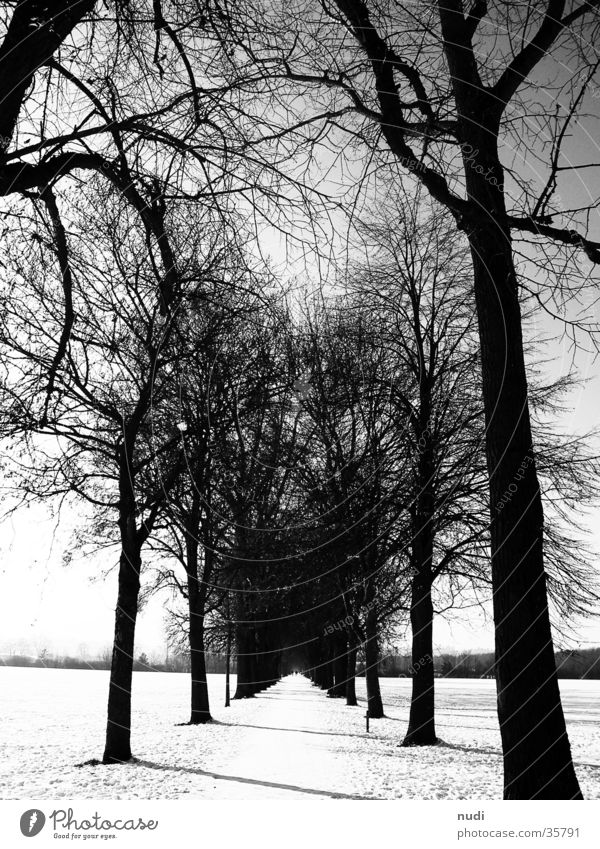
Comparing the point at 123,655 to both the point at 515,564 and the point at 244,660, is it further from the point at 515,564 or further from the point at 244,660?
the point at 244,660

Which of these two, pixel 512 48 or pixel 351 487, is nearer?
pixel 512 48

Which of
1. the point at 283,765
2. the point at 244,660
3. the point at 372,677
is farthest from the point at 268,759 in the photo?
the point at 244,660

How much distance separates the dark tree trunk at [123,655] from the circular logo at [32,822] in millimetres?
6548

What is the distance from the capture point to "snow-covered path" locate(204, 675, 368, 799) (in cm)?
859

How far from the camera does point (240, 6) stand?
5645 millimetres

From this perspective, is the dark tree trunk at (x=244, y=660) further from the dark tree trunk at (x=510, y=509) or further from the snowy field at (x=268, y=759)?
the dark tree trunk at (x=510, y=509)

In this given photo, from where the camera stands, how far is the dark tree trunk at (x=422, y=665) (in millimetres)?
13516

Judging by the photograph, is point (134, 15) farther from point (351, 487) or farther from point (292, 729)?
point (292, 729)

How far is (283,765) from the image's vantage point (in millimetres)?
10906

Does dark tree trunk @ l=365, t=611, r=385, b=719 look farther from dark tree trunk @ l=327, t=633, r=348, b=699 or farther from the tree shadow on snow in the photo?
dark tree trunk @ l=327, t=633, r=348, b=699

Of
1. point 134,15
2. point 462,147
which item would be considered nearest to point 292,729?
point 462,147

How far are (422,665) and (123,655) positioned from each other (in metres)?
5.66

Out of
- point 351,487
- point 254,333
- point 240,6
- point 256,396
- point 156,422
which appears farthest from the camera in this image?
point 351,487

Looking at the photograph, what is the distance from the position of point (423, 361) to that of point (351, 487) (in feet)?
11.1
